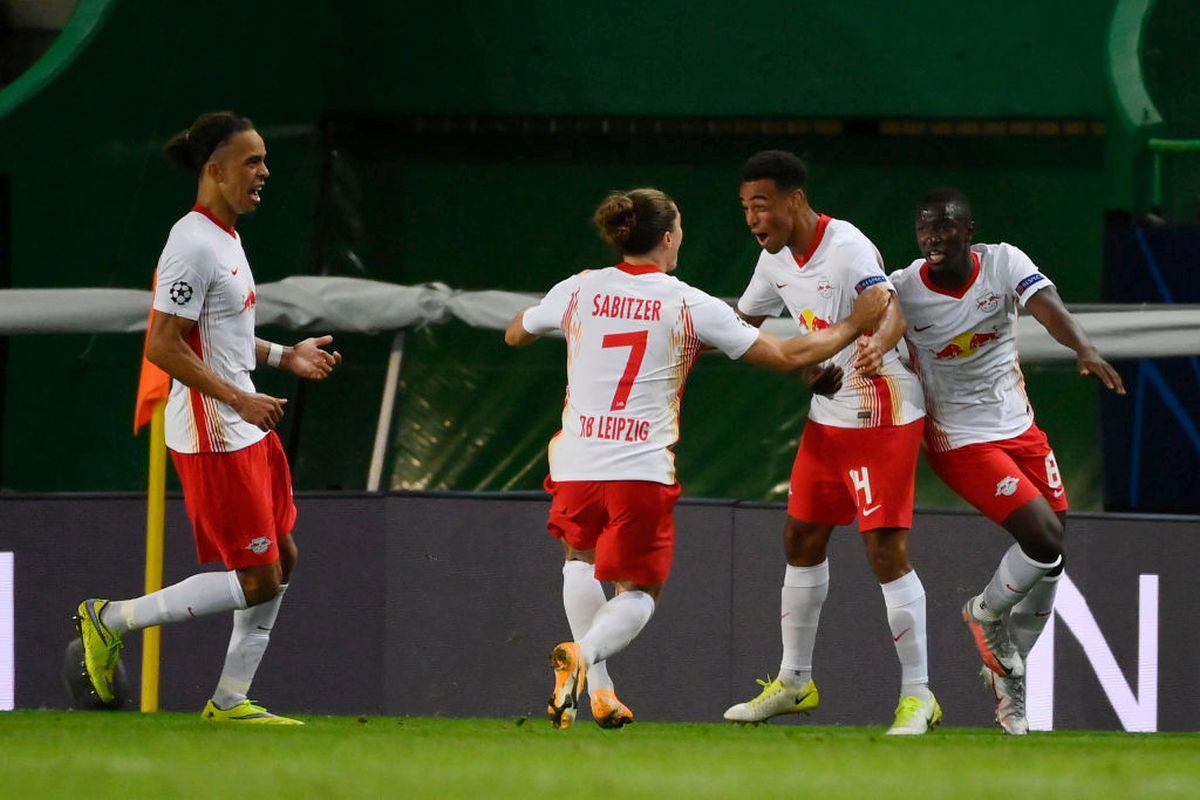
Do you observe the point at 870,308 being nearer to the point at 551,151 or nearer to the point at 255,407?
the point at 255,407

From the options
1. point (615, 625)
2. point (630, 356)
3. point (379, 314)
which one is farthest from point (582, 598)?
point (379, 314)

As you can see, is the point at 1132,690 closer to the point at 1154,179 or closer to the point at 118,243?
the point at 1154,179

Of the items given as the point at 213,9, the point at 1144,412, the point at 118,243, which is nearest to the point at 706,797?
the point at 1144,412

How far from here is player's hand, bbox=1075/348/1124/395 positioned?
6.58 m

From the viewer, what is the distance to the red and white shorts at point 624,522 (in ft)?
20.0

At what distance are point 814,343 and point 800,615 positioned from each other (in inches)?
46.6

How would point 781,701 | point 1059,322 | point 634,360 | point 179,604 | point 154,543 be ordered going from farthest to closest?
point 154,543
point 781,701
point 1059,322
point 179,604
point 634,360

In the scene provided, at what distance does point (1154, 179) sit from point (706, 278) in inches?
90.4

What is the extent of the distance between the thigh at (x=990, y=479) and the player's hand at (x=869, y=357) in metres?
0.65

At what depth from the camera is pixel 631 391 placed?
6133 millimetres

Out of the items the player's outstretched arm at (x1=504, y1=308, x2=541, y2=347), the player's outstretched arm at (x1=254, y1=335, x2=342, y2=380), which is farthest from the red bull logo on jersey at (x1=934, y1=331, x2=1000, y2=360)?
the player's outstretched arm at (x1=254, y1=335, x2=342, y2=380)

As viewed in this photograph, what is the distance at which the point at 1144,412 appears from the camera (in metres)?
8.41

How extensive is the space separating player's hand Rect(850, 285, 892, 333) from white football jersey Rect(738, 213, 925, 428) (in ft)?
0.23

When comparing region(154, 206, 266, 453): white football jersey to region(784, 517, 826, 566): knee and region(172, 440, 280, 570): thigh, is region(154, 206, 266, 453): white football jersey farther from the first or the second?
region(784, 517, 826, 566): knee
